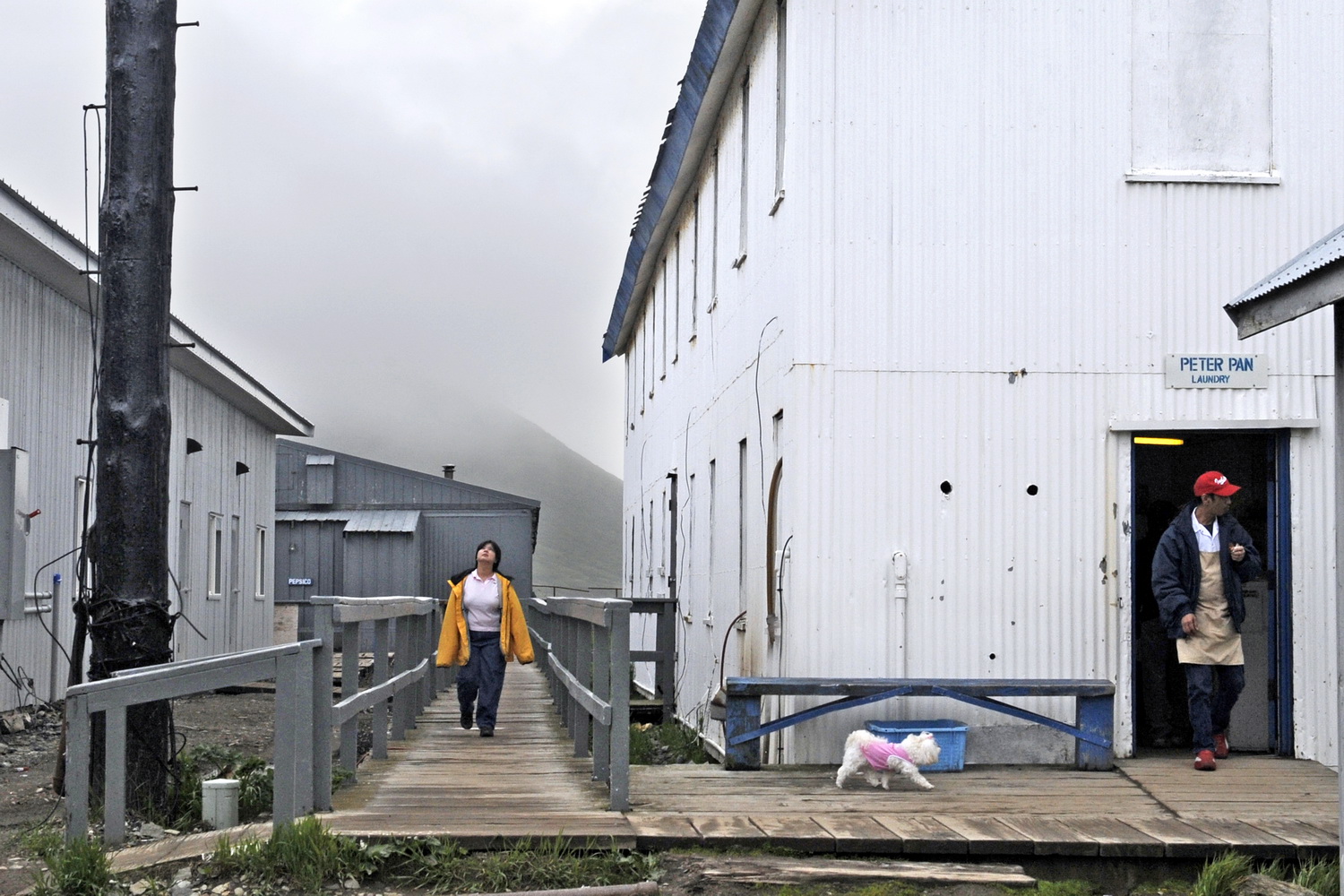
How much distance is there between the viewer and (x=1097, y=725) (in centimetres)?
1012

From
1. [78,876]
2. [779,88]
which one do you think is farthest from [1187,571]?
[78,876]

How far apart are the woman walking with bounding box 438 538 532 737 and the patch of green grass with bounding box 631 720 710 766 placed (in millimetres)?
1351

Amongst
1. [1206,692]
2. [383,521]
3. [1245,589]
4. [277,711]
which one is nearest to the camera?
[277,711]

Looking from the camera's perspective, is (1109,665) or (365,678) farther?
(365,678)

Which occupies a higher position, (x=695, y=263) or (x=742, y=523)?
(x=695, y=263)

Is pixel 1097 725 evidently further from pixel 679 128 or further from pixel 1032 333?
pixel 679 128

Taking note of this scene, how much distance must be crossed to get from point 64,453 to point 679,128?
23.8ft

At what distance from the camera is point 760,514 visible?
1217cm

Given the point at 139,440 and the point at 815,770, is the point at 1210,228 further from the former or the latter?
the point at 139,440

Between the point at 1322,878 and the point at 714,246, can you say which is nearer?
the point at 1322,878

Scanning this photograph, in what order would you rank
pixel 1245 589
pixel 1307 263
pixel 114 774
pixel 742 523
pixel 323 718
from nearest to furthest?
1. pixel 1307 263
2. pixel 114 774
3. pixel 323 718
4. pixel 1245 589
5. pixel 742 523

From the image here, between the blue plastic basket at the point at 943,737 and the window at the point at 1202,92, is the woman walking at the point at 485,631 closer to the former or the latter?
the blue plastic basket at the point at 943,737

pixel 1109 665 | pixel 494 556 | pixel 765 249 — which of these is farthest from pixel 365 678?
pixel 1109 665

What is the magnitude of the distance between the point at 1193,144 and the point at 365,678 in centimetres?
1600
